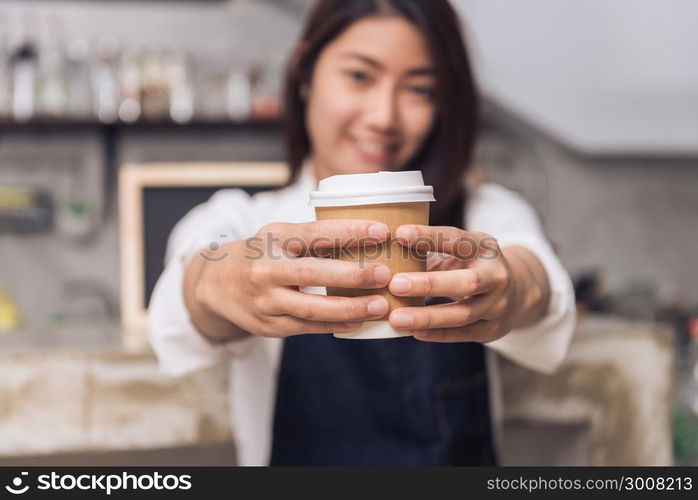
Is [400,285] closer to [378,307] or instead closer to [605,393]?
[378,307]

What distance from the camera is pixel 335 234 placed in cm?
35

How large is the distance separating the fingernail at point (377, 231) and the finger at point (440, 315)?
0.04m

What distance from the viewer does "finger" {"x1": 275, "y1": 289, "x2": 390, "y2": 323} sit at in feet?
1.18

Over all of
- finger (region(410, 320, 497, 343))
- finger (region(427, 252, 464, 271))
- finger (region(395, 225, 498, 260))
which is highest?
finger (region(395, 225, 498, 260))

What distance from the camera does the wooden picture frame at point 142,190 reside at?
1.38m

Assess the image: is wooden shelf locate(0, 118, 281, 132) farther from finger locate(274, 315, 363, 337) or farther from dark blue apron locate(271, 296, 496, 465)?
finger locate(274, 315, 363, 337)

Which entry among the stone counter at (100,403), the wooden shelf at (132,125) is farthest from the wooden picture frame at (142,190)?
the wooden shelf at (132,125)

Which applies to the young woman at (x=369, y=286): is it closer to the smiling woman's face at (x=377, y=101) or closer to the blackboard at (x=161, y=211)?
the smiling woman's face at (x=377, y=101)

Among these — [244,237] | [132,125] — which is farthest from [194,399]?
[132,125]

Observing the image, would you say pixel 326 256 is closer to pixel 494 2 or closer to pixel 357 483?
pixel 357 483

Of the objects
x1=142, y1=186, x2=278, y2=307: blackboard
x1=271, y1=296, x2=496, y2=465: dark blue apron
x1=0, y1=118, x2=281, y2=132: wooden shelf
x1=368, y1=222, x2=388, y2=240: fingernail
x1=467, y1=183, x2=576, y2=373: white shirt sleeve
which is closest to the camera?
x1=368, y1=222, x2=388, y2=240: fingernail

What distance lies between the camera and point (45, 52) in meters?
2.04

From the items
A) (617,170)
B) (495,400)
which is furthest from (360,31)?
(617,170)

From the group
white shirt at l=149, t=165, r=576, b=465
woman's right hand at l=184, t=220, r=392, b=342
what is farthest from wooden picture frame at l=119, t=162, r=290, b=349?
woman's right hand at l=184, t=220, r=392, b=342
